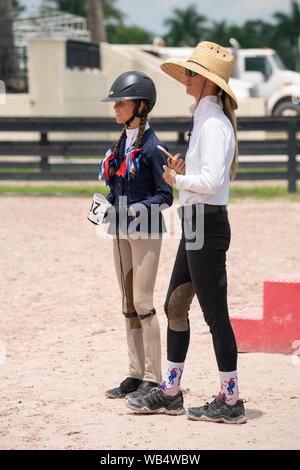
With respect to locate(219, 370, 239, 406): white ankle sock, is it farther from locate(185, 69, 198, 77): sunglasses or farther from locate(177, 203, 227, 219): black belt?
locate(185, 69, 198, 77): sunglasses

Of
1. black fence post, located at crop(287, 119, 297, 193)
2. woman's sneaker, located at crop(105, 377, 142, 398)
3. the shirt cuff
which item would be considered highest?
the shirt cuff

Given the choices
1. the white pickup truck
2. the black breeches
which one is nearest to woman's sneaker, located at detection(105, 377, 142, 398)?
the black breeches

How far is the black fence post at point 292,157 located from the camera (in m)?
15.1

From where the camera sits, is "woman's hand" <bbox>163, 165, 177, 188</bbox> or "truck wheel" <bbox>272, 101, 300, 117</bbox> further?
A: "truck wheel" <bbox>272, 101, 300, 117</bbox>

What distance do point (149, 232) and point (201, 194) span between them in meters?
0.53

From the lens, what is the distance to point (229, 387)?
432 centimetres

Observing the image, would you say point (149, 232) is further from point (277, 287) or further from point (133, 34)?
point (133, 34)

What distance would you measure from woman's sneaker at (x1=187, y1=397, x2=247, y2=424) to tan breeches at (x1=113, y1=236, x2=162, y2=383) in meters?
0.45

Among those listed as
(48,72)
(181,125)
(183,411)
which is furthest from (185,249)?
(48,72)

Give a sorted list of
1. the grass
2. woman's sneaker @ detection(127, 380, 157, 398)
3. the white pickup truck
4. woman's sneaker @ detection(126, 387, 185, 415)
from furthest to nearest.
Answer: the white pickup truck < the grass < woman's sneaker @ detection(127, 380, 157, 398) < woman's sneaker @ detection(126, 387, 185, 415)

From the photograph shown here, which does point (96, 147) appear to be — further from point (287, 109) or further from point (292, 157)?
point (287, 109)

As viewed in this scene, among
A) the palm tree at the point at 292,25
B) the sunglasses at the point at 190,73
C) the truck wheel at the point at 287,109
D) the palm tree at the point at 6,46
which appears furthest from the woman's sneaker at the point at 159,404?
the palm tree at the point at 292,25

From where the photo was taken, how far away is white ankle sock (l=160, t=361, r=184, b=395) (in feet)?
14.8

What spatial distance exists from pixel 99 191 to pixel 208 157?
36.4 ft
